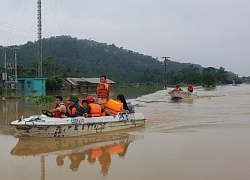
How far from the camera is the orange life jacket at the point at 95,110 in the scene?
10509 mm

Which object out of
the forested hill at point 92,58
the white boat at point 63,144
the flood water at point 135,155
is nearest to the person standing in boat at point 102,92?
the flood water at point 135,155

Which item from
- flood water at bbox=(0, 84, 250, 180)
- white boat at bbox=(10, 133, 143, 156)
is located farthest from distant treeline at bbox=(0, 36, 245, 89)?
flood water at bbox=(0, 84, 250, 180)

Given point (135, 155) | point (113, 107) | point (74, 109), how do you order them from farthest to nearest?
1. point (113, 107)
2. point (74, 109)
3. point (135, 155)

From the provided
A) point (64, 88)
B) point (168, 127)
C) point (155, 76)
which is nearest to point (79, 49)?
point (155, 76)

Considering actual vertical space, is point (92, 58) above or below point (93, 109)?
above

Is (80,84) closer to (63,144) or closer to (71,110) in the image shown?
(71,110)

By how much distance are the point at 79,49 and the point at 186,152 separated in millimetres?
99043

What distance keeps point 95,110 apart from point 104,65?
85366mm

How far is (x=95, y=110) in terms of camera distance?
34.6ft

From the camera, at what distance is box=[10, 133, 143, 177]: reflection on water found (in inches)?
294

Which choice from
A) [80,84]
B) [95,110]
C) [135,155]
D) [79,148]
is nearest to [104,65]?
[80,84]

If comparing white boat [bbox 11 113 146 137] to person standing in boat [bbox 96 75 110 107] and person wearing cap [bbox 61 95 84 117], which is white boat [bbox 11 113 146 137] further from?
person standing in boat [bbox 96 75 110 107]

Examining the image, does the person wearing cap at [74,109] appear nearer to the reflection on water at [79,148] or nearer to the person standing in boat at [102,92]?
the reflection on water at [79,148]

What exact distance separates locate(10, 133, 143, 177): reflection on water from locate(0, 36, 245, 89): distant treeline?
4739 cm
